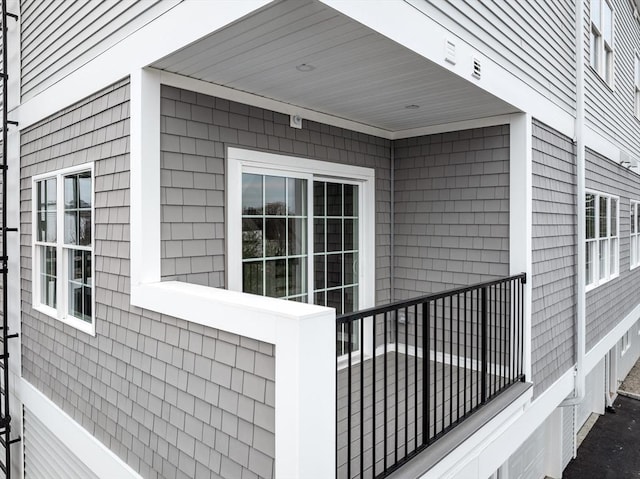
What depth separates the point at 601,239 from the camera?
6.88 meters

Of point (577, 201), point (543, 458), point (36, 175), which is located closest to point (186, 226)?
point (36, 175)

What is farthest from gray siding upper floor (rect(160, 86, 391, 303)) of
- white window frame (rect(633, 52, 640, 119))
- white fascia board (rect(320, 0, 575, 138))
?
white window frame (rect(633, 52, 640, 119))

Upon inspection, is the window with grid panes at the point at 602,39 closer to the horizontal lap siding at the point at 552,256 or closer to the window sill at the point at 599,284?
the horizontal lap siding at the point at 552,256

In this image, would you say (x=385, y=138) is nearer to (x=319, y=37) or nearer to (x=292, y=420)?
(x=319, y=37)

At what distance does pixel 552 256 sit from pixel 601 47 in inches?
155

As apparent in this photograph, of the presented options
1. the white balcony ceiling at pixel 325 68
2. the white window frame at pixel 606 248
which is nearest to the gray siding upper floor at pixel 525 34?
the white balcony ceiling at pixel 325 68

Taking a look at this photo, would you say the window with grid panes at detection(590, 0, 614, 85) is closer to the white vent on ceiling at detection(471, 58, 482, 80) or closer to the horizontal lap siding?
the horizontal lap siding

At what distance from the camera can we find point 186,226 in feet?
10.5

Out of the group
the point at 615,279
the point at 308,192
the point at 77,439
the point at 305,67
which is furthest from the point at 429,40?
the point at 615,279

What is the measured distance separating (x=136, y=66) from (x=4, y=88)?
3.32 metres

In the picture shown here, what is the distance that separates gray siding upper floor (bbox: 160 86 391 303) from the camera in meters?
3.12

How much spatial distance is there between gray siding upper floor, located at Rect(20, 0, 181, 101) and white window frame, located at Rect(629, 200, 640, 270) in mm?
9630

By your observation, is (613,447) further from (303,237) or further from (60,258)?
(60,258)

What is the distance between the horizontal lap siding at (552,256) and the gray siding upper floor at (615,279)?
1075 mm
